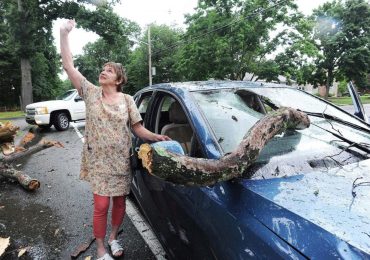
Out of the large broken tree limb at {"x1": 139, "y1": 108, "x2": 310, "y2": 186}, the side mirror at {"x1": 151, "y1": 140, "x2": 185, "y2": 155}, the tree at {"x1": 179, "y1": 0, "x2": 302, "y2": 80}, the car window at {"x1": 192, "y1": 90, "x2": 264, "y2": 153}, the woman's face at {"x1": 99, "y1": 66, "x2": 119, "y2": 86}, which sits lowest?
the large broken tree limb at {"x1": 139, "y1": 108, "x2": 310, "y2": 186}

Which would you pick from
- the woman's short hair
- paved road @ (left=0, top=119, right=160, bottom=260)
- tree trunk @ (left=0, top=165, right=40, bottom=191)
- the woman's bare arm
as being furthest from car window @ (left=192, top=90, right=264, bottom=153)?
tree trunk @ (left=0, top=165, right=40, bottom=191)

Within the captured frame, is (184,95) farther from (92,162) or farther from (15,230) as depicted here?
(15,230)

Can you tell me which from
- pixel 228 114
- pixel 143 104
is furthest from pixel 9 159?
pixel 228 114

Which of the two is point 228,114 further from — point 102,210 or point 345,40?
Answer: point 345,40

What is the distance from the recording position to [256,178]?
1.89m

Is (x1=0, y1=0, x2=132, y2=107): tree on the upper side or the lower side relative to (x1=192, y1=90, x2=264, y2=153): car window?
upper

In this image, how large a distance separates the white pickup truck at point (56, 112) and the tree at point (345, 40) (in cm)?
2383

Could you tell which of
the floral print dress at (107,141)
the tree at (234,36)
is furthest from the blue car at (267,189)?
the tree at (234,36)

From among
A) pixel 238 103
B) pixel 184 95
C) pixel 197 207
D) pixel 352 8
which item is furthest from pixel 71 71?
pixel 352 8

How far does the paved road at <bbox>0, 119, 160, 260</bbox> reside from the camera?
3432 millimetres

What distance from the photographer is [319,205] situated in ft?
5.17

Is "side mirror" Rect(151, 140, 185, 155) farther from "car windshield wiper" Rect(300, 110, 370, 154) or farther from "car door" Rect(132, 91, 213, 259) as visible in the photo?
"car windshield wiper" Rect(300, 110, 370, 154)

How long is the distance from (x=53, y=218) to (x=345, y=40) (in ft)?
107

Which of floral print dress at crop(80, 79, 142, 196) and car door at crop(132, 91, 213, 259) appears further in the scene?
floral print dress at crop(80, 79, 142, 196)
